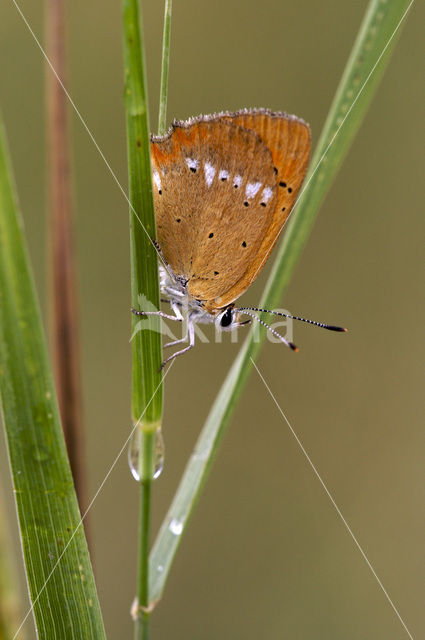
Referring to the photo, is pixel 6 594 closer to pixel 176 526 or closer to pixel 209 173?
pixel 176 526

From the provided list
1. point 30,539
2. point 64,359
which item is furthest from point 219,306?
point 30,539

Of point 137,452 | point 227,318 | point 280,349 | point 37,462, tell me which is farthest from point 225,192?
point 280,349

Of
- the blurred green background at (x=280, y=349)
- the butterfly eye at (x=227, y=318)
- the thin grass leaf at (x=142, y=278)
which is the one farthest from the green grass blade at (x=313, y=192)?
the blurred green background at (x=280, y=349)

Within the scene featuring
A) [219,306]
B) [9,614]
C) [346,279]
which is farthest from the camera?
[346,279]

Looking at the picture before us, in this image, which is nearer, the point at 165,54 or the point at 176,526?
the point at 165,54

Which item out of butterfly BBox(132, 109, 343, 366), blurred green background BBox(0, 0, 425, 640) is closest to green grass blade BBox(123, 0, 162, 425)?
butterfly BBox(132, 109, 343, 366)

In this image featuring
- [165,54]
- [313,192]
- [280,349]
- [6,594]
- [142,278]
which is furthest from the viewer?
[280,349]

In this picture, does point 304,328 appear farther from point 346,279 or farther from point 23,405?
point 23,405
